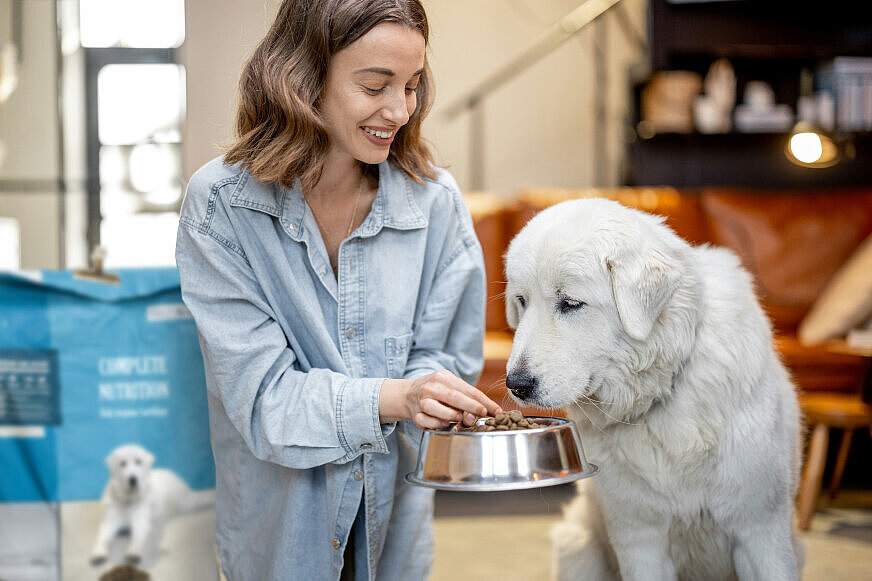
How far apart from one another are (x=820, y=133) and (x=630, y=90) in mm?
1760

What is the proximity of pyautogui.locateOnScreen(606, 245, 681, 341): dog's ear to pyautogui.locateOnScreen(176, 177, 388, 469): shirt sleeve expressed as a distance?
47 cm

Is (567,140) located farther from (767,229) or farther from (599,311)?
(599,311)

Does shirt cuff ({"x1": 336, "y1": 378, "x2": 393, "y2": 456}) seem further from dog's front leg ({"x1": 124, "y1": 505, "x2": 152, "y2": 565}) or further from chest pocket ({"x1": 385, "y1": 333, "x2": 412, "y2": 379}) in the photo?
dog's front leg ({"x1": 124, "y1": 505, "x2": 152, "y2": 565})

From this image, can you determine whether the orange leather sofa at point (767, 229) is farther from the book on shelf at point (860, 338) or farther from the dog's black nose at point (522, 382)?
the dog's black nose at point (522, 382)

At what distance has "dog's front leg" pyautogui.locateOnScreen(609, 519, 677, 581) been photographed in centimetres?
171

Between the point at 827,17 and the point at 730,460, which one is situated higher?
the point at 827,17

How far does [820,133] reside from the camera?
3855 mm

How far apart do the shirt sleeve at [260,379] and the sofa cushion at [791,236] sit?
319 centimetres

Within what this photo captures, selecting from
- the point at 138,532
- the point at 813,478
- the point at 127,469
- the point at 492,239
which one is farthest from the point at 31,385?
the point at 813,478

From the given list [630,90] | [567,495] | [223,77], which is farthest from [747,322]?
[630,90]

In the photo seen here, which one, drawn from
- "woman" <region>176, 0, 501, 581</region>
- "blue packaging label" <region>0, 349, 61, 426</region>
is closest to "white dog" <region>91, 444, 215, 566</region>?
"blue packaging label" <region>0, 349, 61, 426</region>

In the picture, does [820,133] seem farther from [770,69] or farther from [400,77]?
[400,77]

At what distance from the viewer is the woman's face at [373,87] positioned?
1559mm

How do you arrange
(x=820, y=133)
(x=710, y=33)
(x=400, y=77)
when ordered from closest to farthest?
(x=400, y=77)
(x=820, y=133)
(x=710, y=33)
